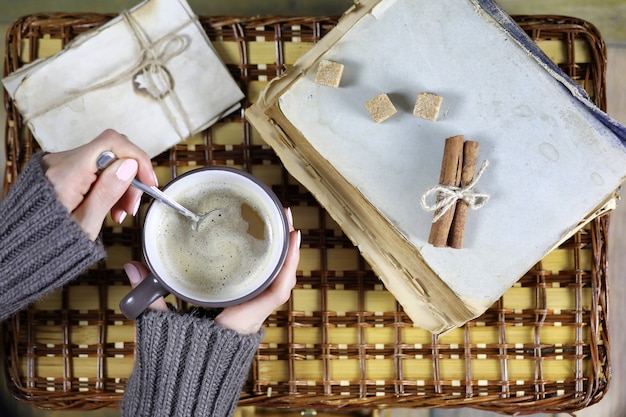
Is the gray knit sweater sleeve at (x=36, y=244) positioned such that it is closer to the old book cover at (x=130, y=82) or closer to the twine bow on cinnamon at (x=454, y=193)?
the old book cover at (x=130, y=82)

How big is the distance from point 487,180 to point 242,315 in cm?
34

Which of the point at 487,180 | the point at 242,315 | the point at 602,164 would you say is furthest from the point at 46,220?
the point at 602,164

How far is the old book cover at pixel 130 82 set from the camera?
805 mm

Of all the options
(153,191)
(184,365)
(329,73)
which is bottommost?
(184,365)

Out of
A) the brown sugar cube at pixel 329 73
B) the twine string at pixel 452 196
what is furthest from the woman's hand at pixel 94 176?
the twine string at pixel 452 196

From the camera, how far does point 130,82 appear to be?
815 millimetres

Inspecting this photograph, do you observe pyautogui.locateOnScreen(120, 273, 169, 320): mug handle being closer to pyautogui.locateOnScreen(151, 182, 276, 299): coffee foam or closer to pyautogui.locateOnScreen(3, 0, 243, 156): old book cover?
pyautogui.locateOnScreen(151, 182, 276, 299): coffee foam

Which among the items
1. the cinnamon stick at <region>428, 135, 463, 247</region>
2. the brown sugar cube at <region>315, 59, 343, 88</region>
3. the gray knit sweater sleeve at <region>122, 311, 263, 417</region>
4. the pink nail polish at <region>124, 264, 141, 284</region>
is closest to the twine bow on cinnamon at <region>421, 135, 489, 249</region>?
the cinnamon stick at <region>428, 135, 463, 247</region>

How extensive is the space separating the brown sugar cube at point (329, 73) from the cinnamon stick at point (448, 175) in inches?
5.8

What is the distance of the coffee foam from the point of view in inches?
28.3

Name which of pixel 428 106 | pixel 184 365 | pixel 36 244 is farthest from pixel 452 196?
pixel 36 244

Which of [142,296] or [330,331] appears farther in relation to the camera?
[330,331]

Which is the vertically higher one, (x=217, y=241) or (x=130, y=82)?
(x=130, y=82)

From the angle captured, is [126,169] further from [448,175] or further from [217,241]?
[448,175]
